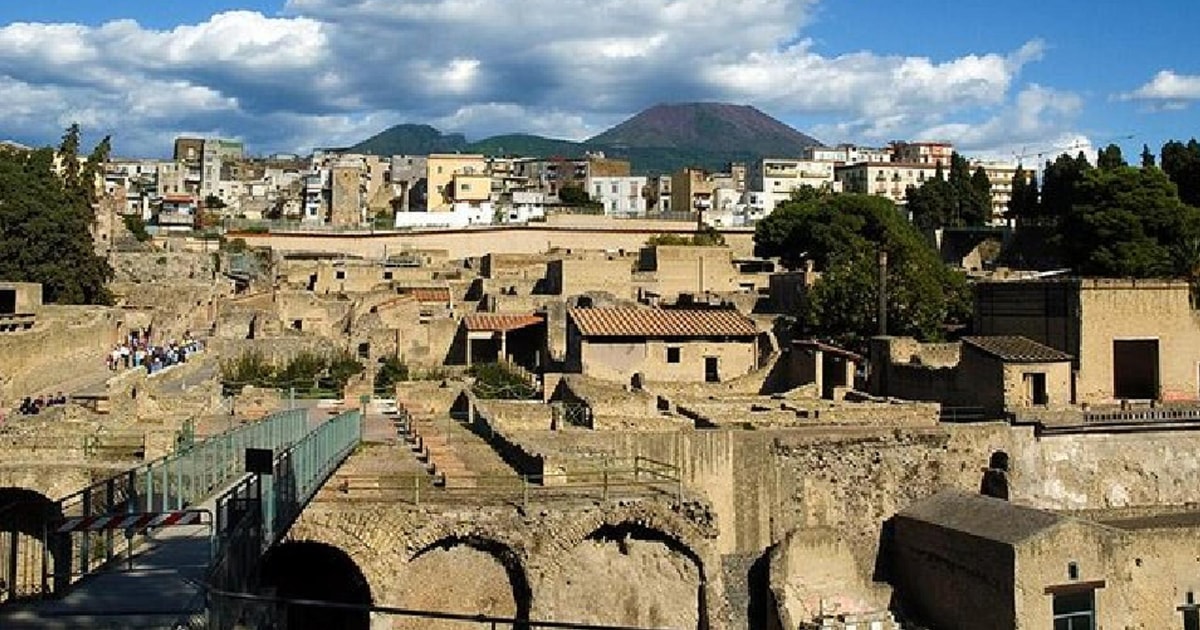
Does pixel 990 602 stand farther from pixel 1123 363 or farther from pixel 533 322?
pixel 533 322

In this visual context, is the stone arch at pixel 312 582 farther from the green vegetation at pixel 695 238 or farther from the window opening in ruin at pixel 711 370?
the green vegetation at pixel 695 238

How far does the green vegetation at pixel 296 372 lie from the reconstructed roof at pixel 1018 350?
1776 centimetres

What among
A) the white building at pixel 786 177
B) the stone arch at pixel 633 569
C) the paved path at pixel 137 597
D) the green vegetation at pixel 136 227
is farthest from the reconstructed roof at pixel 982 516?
the white building at pixel 786 177

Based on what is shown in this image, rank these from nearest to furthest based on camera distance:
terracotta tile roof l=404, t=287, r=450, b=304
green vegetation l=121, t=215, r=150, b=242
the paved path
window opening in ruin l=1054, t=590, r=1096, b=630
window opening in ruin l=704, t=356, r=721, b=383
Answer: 1. the paved path
2. window opening in ruin l=1054, t=590, r=1096, b=630
3. window opening in ruin l=704, t=356, r=721, b=383
4. terracotta tile roof l=404, t=287, r=450, b=304
5. green vegetation l=121, t=215, r=150, b=242

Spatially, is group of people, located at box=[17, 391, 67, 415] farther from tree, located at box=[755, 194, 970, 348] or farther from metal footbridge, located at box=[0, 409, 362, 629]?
tree, located at box=[755, 194, 970, 348]

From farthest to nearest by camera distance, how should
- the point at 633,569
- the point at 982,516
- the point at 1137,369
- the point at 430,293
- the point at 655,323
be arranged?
the point at 430,293
the point at 655,323
the point at 1137,369
the point at 982,516
the point at 633,569

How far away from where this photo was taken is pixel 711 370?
37.6 metres

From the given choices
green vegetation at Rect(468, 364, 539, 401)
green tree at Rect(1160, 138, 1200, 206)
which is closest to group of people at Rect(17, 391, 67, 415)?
green vegetation at Rect(468, 364, 539, 401)

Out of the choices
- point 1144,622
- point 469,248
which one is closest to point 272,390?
point 1144,622

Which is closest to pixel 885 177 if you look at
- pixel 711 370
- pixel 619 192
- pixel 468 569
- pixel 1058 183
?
pixel 619 192

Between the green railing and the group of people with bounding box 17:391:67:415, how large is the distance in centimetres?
1267

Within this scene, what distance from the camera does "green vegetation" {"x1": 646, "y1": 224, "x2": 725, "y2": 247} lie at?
7219 cm

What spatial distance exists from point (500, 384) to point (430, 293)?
1751 centimetres

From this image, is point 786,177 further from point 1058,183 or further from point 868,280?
point 868,280
